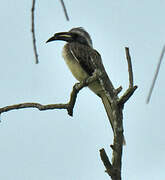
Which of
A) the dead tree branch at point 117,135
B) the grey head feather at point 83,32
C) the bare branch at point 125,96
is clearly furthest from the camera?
the grey head feather at point 83,32

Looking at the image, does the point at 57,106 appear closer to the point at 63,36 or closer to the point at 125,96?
the point at 125,96

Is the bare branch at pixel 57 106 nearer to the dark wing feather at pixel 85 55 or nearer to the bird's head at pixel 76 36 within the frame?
the dark wing feather at pixel 85 55

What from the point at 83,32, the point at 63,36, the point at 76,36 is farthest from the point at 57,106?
the point at 83,32

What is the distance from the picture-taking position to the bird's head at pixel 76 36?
871 cm

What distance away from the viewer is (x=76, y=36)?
8.87m

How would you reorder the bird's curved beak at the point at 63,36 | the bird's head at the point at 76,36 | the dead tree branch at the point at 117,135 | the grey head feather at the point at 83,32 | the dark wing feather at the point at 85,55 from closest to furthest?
the dead tree branch at the point at 117,135, the dark wing feather at the point at 85,55, the bird's curved beak at the point at 63,36, the bird's head at the point at 76,36, the grey head feather at the point at 83,32

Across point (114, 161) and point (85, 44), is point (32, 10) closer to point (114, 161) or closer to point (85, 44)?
point (114, 161)

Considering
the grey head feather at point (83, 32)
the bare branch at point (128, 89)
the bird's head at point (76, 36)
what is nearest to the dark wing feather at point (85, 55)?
the bird's head at point (76, 36)

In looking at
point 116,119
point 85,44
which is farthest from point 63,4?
point 85,44

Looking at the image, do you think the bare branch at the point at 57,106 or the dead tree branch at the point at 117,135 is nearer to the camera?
the dead tree branch at the point at 117,135

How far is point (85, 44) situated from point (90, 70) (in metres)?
1.14

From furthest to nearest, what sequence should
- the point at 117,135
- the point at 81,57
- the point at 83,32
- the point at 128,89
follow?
1. the point at 83,32
2. the point at 81,57
3. the point at 128,89
4. the point at 117,135

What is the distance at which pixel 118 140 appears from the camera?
3734 millimetres

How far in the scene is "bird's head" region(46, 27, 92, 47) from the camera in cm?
871
